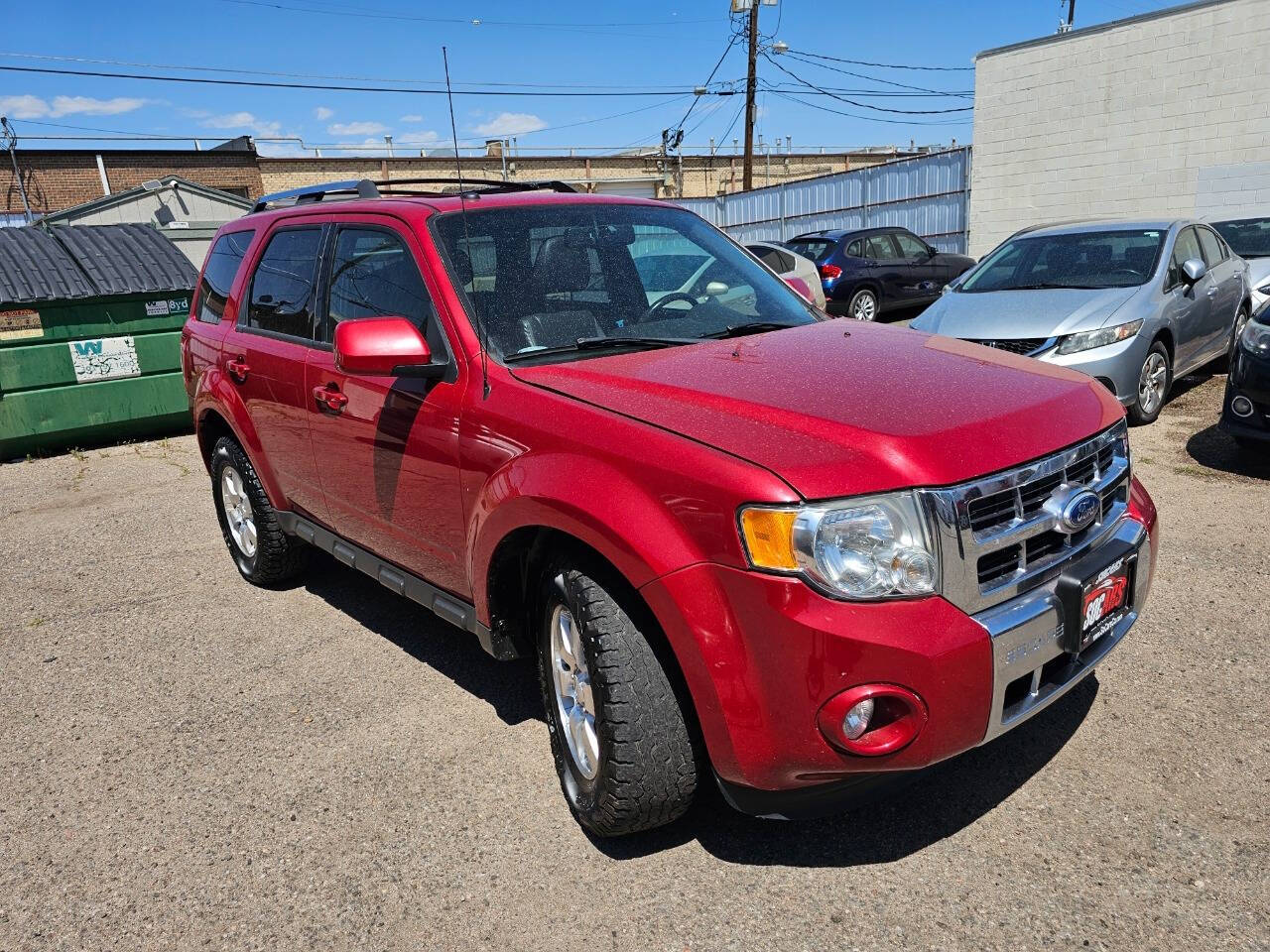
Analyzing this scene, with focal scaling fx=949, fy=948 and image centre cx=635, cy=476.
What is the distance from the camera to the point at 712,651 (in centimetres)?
223

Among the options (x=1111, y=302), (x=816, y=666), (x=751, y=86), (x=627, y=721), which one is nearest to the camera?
(x=816, y=666)

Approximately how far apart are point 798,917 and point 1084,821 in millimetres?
920

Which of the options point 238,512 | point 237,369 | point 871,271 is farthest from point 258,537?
point 871,271

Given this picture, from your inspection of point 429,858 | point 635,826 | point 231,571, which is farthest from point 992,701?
point 231,571

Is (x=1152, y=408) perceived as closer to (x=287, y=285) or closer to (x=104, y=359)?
(x=287, y=285)

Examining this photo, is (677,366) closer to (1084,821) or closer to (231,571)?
(1084,821)

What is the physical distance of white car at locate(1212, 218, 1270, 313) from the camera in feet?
32.0

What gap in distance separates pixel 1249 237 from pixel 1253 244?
0.38 ft

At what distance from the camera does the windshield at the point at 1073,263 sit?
24.7 feet

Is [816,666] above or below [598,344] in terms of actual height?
below

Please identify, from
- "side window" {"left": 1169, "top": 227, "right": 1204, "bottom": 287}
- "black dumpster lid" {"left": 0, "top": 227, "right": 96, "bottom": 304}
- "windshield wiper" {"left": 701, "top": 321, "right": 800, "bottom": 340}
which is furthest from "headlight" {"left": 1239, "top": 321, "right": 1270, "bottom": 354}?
"black dumpster lid" {"left": 0, "top": 227, "right": 96, "bottom": 304}

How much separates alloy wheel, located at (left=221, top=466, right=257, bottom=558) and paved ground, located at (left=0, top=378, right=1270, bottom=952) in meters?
0.69

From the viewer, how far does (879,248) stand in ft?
49.6

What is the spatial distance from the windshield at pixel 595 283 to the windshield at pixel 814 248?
454 inches
